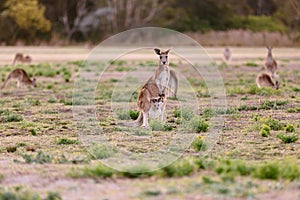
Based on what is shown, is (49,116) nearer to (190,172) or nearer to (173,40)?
(190,172)

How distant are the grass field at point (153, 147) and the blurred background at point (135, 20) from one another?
177 ft

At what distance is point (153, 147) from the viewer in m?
12.8

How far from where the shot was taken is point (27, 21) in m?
81.8

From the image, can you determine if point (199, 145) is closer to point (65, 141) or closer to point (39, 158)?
point (65, 141)

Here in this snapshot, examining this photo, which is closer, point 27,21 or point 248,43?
point 248,43

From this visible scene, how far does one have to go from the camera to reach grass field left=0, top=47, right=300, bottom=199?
28.5 ft

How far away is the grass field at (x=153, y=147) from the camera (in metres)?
8.67

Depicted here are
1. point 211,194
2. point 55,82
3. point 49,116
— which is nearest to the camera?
point 211,194

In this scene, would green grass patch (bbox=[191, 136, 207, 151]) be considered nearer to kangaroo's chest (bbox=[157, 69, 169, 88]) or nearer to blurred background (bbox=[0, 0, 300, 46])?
kangaroo's chest (bbox=[157, 69, 169, 88])

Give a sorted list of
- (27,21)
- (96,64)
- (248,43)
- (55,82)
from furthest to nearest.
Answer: (27,21), (248,43), (96,64), (55,82)

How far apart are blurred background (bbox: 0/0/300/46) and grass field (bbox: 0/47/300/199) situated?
53980mm

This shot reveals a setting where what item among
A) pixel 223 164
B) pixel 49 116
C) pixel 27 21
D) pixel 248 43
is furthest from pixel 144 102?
pixel 27 21

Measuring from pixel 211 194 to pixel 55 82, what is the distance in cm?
2282

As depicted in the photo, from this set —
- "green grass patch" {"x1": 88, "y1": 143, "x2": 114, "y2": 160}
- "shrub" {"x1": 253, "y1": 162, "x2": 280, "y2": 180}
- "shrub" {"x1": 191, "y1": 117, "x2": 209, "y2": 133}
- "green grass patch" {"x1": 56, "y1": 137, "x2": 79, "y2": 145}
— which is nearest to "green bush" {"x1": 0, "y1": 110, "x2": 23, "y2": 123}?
"green grass patch" {"x1": 56, "y1": 137, "x2": 79, "y2": 145}
